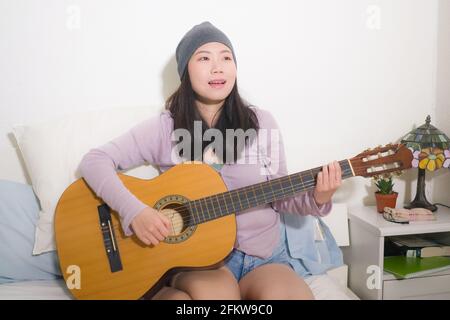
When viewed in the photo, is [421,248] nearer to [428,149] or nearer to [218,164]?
Answer: [428,149]

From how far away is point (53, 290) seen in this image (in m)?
1.25

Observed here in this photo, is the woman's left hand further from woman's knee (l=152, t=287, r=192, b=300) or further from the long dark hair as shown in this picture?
woman's knee (l=152, t=287, r=192, b=300)

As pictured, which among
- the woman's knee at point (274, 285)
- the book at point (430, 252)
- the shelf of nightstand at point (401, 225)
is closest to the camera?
the woman's knee at point (274, 285)

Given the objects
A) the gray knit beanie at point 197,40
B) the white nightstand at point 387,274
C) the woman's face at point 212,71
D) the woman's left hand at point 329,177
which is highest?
the gray knit beanie at point 197,40

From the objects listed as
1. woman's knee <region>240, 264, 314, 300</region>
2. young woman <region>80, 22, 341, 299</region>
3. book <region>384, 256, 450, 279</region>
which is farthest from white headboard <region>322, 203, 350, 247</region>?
woman's knee <region>240, 264, 314, 300</region>

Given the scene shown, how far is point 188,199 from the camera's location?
1188mm

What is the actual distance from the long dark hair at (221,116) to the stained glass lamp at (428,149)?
659 mm

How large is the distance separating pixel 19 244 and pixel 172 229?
1.93 feet

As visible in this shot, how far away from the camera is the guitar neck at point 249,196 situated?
1.16 metres

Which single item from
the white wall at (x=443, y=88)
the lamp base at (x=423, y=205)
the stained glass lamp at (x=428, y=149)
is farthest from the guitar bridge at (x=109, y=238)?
the white wall at (x=443, y=88)

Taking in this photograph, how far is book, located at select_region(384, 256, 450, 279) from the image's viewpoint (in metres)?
1.44

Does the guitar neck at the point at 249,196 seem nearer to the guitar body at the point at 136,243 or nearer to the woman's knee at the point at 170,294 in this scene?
the guitar body at the point at 136,243

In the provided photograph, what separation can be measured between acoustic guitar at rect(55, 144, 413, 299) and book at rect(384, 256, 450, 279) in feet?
1.69

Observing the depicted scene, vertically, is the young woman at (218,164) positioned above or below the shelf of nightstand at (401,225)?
above
